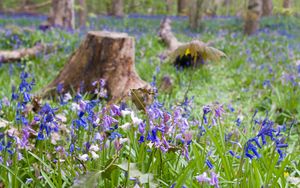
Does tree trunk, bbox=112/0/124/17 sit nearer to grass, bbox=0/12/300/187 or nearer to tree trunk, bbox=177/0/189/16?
tree trunk, bbox=177/0/189/16

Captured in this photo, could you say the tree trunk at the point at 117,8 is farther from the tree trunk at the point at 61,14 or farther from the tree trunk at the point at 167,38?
the tree trunk at the point at 167,38

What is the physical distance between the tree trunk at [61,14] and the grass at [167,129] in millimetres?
1756

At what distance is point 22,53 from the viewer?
685cm

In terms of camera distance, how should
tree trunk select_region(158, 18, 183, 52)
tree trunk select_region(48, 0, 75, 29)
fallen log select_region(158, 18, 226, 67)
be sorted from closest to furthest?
fallen log select_region(158, 18, 226, 67), tree trunk select_region(158, 18, 183, 52), tree trunk select_region(48, 0, 75, 29)

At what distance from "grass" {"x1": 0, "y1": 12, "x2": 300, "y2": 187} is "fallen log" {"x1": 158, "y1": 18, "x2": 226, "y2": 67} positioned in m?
0.19

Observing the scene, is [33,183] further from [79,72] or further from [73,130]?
[79,72]

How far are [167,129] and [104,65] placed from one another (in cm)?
272

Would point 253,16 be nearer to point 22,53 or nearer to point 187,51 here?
point 22,53

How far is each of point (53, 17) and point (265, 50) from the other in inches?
222

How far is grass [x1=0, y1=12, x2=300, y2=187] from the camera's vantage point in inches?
73.4

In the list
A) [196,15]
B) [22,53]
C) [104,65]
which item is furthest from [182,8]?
[104,65]

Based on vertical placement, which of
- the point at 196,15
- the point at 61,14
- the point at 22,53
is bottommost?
the point at 22,53

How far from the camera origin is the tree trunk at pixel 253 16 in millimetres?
11352

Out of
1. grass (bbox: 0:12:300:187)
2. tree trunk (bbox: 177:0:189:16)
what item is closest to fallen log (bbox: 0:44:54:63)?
grass (bbox: 0:12:300:187)
